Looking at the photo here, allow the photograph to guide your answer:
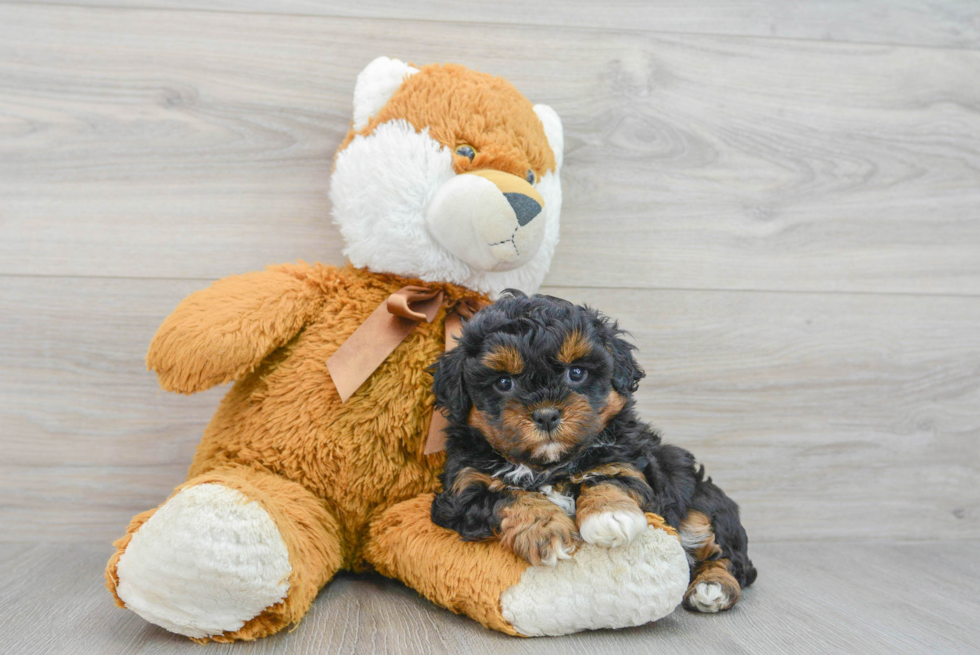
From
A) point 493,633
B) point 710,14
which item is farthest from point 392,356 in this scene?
point 710,14

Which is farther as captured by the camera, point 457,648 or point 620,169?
point 620,169

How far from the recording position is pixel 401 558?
1.18 metres

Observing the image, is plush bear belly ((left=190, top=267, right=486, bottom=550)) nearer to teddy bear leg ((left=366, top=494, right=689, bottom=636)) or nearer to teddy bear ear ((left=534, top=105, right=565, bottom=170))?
teddy bear leg ((left=366, top=494, right=689, bottom=636))

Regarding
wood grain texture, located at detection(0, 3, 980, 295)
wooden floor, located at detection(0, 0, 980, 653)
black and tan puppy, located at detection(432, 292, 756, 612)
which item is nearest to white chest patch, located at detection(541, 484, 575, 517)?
black and tan puppy, located at detection(432, 292, 756, 612)

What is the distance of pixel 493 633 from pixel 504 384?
0.37 meters

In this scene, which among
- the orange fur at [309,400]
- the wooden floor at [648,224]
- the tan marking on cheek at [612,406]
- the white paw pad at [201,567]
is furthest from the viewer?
the wooden floor at [648,224]

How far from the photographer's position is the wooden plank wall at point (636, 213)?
1530 millimetres

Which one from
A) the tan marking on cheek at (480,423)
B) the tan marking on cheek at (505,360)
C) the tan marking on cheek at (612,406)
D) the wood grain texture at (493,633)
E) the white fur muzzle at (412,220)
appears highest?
the white fur muzzle at (412,220)

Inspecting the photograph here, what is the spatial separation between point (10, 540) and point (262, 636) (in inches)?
32.7

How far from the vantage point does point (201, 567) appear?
3.18 feet

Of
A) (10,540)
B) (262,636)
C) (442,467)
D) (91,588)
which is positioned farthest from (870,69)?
(10,540)

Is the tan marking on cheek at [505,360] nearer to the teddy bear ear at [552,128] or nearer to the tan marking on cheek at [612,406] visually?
the tan marking on cheek at [612,406]

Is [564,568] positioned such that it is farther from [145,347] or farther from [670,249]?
[145,347]

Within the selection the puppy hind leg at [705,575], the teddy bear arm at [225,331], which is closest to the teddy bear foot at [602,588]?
the puppy hind leg at [705,575]
